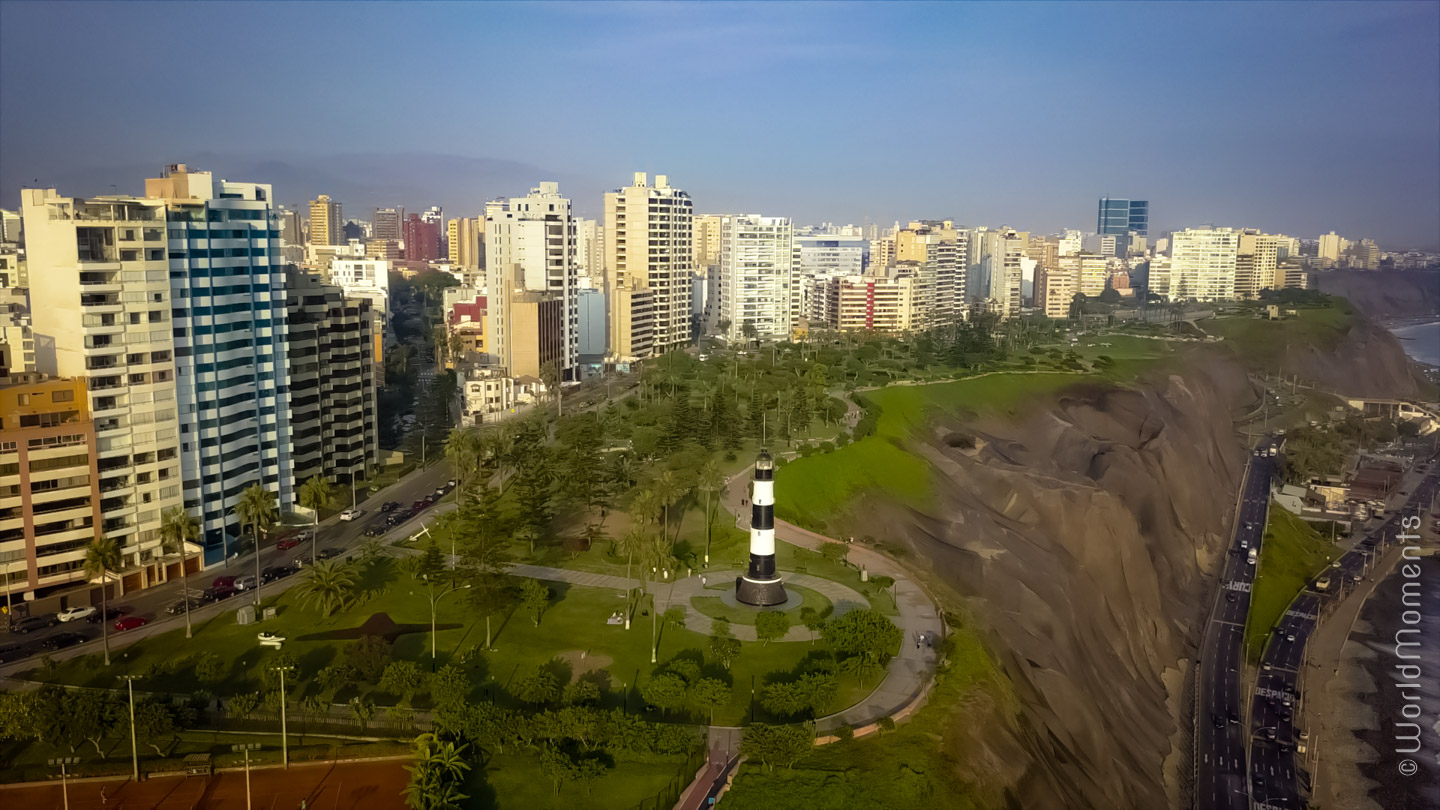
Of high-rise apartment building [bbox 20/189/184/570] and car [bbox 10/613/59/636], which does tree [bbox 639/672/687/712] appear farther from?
high-rise apartment building [bbox 20/189/184/570]

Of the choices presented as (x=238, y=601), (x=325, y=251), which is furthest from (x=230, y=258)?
(x=325, y=251)

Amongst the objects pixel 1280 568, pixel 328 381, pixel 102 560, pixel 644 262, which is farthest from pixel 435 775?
pixel 644 262

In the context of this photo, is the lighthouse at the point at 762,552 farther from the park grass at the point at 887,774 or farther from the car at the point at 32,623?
the car at the point at 32,623

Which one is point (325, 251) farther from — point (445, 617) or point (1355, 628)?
point (1355, 628)

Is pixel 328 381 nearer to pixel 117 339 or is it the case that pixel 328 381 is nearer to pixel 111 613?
pixel 117 339

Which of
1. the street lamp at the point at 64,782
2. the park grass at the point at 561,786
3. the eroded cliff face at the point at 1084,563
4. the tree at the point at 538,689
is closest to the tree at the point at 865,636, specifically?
the eroded cliff face at the point at 1084,563
